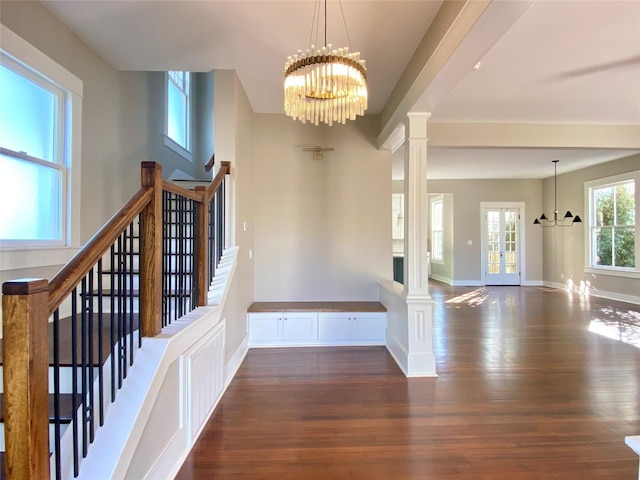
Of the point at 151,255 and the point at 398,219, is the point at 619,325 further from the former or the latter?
the point at 151,255

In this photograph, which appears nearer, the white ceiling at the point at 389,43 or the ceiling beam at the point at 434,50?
the ceiling beam at the point at 434,50

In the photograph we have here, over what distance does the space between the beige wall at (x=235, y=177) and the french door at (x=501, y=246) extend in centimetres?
767

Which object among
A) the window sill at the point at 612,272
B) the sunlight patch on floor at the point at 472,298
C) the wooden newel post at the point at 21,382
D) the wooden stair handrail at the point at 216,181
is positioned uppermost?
the wooden stair handrail at the point at 216,181

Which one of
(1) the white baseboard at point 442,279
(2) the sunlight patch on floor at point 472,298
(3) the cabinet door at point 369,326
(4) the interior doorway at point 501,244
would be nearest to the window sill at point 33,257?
(3) the cabinet door at point 369,326

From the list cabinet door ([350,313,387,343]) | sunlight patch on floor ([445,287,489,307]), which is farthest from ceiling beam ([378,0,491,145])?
sunlight patch on floor ([445,287,489,307])

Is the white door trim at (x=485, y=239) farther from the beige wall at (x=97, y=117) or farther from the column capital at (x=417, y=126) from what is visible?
the beige wall at (x=97, y=117)

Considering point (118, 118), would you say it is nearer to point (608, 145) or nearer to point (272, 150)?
point (272, 150)

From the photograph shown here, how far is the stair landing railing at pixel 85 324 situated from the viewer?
0.96 m

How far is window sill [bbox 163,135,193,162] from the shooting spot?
4.39 m

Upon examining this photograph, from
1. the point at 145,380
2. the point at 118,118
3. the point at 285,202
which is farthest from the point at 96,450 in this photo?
the point at 285,202

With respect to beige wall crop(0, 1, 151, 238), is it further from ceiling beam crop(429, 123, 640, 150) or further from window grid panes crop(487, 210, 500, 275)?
window grid panes crop(487, 210, 500, 275)

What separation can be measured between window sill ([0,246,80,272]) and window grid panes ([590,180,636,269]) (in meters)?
9.17

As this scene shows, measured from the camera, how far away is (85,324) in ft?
4.62

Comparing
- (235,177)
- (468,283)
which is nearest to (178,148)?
(235,177)
